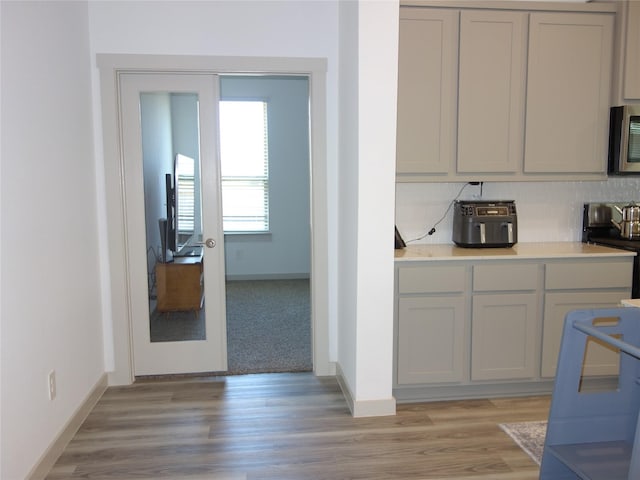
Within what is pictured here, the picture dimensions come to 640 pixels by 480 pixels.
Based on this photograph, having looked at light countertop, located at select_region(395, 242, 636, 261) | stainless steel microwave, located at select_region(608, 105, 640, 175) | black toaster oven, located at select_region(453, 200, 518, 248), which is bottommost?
light countertop, located at select_region(395, 242, 636, 261)

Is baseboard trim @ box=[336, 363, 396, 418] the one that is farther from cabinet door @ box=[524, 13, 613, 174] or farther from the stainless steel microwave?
the stainless steel microwave

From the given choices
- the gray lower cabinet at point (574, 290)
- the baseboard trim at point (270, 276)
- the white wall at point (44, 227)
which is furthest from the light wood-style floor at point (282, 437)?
the baseboard trim at point (270, 276)

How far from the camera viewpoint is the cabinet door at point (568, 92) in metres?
3.27

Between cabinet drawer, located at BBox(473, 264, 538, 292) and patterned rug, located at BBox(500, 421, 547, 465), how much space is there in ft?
2.56

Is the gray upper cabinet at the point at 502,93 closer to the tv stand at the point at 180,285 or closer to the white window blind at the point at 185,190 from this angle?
the white window blind at the point at 185,190

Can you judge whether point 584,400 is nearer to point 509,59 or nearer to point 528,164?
point 528,164

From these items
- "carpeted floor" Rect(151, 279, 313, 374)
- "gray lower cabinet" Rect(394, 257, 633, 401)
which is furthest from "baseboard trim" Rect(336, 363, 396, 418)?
"carpeted floor" Rect(151, 279, 313, 374)

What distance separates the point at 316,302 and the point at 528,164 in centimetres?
170

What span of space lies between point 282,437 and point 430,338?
3.45 feet

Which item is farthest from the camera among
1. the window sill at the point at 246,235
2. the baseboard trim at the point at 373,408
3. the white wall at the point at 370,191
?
the window sill at the point at 246,235

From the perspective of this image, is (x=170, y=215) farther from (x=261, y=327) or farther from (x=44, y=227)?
(x=261, y=327)

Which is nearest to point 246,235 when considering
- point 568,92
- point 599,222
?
point 599,222

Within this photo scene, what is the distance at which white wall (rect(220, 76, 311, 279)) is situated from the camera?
6852 mm

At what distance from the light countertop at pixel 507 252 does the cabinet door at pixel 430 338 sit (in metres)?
0.25
